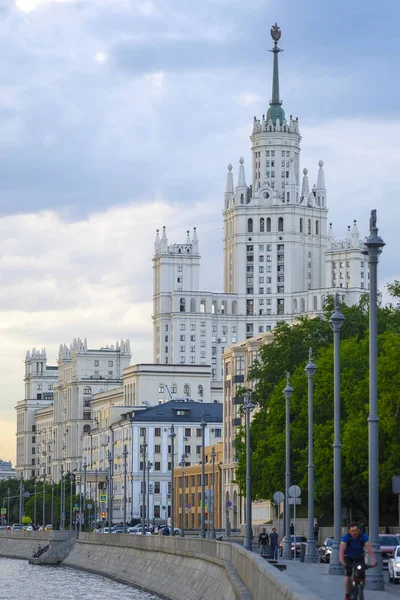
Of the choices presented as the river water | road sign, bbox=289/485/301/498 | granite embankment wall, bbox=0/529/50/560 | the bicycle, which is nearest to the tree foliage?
road sign, bbox=289/485/301/498

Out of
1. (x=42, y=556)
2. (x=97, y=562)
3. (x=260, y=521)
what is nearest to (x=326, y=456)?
(x=97, y=562)

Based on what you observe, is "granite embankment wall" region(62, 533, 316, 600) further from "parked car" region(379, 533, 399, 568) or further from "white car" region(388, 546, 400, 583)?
"parked car" region(379, 533, 399, 568)

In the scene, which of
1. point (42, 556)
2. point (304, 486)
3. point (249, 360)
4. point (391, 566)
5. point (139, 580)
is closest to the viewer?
point (391, 566)

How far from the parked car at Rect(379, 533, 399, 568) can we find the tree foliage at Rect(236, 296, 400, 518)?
6.72 metres

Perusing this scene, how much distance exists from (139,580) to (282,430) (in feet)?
51.4

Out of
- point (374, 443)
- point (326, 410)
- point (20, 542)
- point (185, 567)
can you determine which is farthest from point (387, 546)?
point (20, 542)

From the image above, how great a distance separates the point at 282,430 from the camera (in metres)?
97.1

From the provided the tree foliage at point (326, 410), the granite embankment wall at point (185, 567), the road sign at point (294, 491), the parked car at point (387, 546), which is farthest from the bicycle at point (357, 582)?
the road sign at point (294, 491)

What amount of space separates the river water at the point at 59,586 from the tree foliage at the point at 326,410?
12378mm

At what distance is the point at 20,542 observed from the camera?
15625 cm

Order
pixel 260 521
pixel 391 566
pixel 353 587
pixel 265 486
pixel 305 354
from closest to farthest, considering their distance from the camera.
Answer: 1. pixel 353 587
2. pixel 391 566
3. pixel 265 486
4. pixel 305 354
5. pixel 260 521

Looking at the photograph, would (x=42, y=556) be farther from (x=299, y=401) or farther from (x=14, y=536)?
(x=299, y=401)

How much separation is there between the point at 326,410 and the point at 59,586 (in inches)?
729

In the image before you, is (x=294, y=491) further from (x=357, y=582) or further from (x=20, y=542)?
(x=20, y=542)
